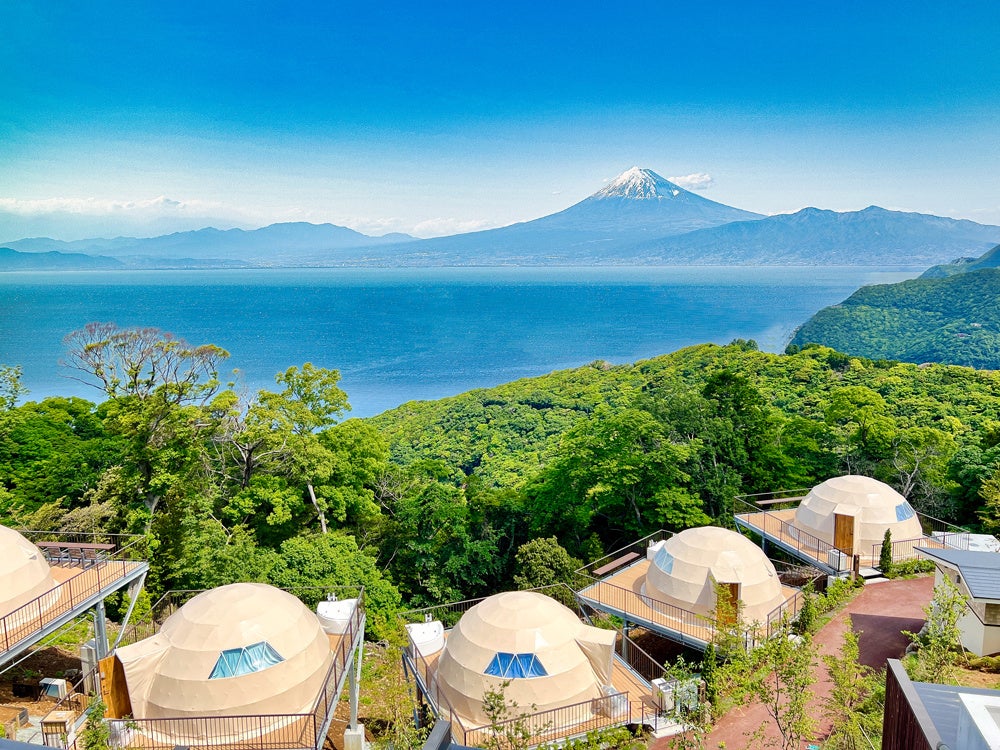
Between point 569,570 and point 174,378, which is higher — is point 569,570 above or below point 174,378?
below

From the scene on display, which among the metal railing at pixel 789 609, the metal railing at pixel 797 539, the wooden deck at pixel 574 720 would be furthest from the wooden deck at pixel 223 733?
the metal railing at pixel 797 539

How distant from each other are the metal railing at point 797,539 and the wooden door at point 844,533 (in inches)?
10.7

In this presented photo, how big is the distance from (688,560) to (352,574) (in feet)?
42.6

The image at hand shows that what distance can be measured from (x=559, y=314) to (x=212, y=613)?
18019cm

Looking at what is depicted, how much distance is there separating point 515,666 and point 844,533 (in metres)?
14.2

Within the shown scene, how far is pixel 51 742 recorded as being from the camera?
564 inches

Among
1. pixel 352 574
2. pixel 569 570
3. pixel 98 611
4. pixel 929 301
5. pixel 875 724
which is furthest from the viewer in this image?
pixel 929 301

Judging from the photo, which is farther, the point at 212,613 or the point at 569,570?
the point at 569,570

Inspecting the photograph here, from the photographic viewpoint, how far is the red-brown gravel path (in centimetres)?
1499

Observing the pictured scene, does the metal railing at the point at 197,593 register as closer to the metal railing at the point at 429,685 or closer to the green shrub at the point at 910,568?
the metal railing at the point at 429,685

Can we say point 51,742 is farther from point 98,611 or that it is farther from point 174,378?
point 174,378

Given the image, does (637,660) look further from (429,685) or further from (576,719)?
(429,685)

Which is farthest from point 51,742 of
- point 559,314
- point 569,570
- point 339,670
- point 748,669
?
point 559,314

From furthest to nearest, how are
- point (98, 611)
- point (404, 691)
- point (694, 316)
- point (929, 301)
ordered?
1. point (694, 316)
2. point (929, 301)
3. point (404, 691)
4. point (98, 611)
